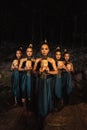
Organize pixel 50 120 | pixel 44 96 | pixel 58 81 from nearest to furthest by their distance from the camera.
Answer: pixel 44 96 → pixel 50 120 → pixel 58 81

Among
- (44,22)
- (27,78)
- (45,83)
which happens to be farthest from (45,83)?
(44,22)

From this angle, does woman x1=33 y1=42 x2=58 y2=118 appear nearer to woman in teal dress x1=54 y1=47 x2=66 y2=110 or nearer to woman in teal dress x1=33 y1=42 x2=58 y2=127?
woman in teal dress x1=33 y1=42 x2=58 y2=127

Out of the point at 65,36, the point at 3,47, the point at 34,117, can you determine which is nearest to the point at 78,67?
the point at 65,36

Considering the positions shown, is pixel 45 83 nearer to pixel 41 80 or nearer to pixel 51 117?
pixel 41 80

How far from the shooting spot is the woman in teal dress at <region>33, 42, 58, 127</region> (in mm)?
7681

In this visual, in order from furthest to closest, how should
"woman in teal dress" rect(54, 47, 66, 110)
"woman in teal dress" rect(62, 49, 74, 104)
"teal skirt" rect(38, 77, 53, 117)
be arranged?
"woman in teal dress" rect(62, 49, 74, 104)
"woman in teal dress" rect(54, 47, 66, 110)
"teal skirt" rect(38, 77, 53, 117)

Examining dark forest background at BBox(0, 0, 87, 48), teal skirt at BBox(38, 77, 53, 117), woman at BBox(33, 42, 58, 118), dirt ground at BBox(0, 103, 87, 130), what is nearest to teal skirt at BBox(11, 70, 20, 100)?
dirt ground at BBox(0, 103, 87, 130)

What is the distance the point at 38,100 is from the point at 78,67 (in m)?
5.49

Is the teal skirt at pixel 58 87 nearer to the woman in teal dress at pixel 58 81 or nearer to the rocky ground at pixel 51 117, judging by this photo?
the woman in teal dress at pixel 58 81

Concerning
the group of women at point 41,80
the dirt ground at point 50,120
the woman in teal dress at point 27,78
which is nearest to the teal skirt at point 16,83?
the group of women at point 41,80

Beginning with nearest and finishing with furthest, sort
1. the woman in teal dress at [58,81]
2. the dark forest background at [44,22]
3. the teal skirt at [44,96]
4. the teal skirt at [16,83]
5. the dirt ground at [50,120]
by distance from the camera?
the dirt ground at [50,120], the teal skirt at [44,96], the woman in teal dress at [58,81], the teal skirt at [16,83], the dark forest background at [44,22]

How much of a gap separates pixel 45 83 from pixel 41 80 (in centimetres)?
12

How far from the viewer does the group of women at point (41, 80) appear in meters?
7.72

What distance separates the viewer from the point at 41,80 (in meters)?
7.72
